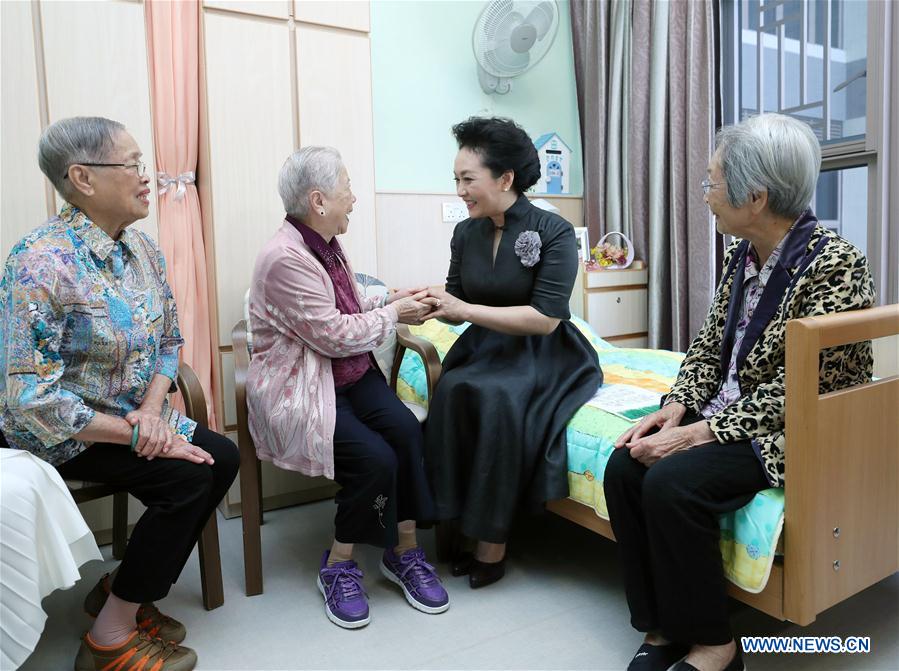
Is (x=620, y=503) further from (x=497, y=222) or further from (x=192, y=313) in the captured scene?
(x=192, y=313)

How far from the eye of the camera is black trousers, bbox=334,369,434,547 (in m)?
1.98

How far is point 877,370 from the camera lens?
8.14 feet

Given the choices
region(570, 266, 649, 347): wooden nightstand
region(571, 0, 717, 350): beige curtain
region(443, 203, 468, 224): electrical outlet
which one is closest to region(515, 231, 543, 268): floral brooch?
region(443, 203, 468, 224): electrical outlet

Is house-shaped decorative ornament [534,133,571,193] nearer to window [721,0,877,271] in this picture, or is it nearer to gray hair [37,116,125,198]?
window [721,0,877,271]

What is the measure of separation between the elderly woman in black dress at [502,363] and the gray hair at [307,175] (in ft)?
1.39


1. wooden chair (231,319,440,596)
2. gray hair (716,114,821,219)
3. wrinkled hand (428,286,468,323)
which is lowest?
wooden chair (231,319,440,596)

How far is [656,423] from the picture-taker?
5.95 feet

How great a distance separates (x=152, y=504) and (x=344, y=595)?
0.59 m

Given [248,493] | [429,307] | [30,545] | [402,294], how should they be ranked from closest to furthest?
[30,545]
[248,493]
[429,307]
[402,294]

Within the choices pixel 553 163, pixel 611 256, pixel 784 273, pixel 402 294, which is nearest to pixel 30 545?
pixel 402 294

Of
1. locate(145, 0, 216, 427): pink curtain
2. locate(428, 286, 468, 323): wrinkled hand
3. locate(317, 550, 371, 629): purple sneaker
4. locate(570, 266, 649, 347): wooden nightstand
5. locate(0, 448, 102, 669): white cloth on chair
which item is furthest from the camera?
locate(570, 266, 649, 347): wooden nightstand

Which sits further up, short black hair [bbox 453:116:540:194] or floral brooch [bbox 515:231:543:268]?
short black hair [bbox 453:116:540:194]

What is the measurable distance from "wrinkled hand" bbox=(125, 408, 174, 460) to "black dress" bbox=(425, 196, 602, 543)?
30.1 inches

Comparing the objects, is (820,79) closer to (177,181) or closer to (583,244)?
(583,244)
